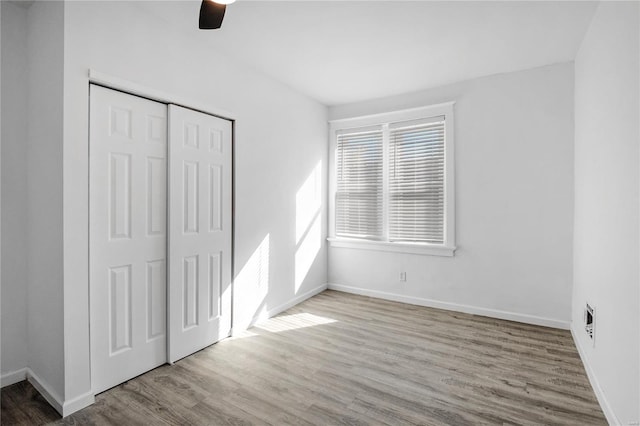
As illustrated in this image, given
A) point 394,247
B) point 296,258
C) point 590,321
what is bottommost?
point 590,321

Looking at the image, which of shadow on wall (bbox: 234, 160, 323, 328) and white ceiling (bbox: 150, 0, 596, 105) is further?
shadow on wall (bbox: 234, 160, 323, 328)

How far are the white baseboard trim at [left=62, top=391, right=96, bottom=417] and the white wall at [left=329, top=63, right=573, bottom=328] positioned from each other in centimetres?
343

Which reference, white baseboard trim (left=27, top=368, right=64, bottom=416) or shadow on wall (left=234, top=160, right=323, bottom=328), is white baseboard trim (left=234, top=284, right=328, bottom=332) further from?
white baseboard trim (left=27, top=368, right=64, bottom=416)

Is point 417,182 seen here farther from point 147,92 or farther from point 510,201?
point 147,92

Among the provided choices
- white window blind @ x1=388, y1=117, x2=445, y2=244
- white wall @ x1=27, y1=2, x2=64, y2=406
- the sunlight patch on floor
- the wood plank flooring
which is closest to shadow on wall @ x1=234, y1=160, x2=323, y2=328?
the sunlight patch on floor

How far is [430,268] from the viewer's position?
4.09 meters

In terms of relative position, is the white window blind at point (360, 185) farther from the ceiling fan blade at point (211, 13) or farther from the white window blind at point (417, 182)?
the ceiling fan blade at point (211, 13)

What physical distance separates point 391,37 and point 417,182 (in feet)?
6.21

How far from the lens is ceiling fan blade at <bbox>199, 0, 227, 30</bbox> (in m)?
1.72

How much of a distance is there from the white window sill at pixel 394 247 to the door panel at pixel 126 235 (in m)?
2.66

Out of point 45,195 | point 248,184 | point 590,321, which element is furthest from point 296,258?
point 590,321

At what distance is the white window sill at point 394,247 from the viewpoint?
398 centimetres

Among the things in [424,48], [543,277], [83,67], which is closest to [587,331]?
[543,277]

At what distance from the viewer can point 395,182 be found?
4.32 metres
